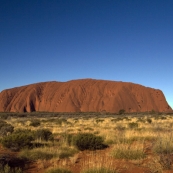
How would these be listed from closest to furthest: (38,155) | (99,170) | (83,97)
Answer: (99,170), (38,155), (83,97)

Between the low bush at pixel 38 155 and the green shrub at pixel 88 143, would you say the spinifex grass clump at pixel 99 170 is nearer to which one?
the low bush at pixel 38 155

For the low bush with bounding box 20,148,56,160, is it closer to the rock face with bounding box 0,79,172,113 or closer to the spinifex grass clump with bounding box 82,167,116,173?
the spinifex grass clump with bounding box 82,167,116,173

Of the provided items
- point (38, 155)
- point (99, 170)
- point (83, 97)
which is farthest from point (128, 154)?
point (83, 97)

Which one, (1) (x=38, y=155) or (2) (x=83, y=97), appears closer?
(1) (x=38, y=155)

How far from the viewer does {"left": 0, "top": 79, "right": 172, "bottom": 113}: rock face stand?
8896 centimetres

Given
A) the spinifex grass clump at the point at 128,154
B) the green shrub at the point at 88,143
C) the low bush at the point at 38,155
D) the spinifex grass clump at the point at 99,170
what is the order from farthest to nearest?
the green shrub at the point at 88,143
the low bush at the point at 38,155
the spinifex grass clump at the point at 128,154
the spinifex grass clump at the point at 99,170

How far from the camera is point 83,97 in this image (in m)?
93.4

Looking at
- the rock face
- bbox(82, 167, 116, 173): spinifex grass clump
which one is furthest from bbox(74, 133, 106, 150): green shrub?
the rock face

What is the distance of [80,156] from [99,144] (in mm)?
→ 1655

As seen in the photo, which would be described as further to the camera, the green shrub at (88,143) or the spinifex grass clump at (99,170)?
the green shrub at (88,143)

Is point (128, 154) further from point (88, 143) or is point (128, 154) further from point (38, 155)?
point (38, 155)

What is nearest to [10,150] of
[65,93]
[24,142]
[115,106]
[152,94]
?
[24,142]

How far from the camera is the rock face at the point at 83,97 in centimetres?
8896

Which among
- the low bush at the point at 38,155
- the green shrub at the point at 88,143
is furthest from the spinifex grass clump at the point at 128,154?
the low bush at the point at 38,155
